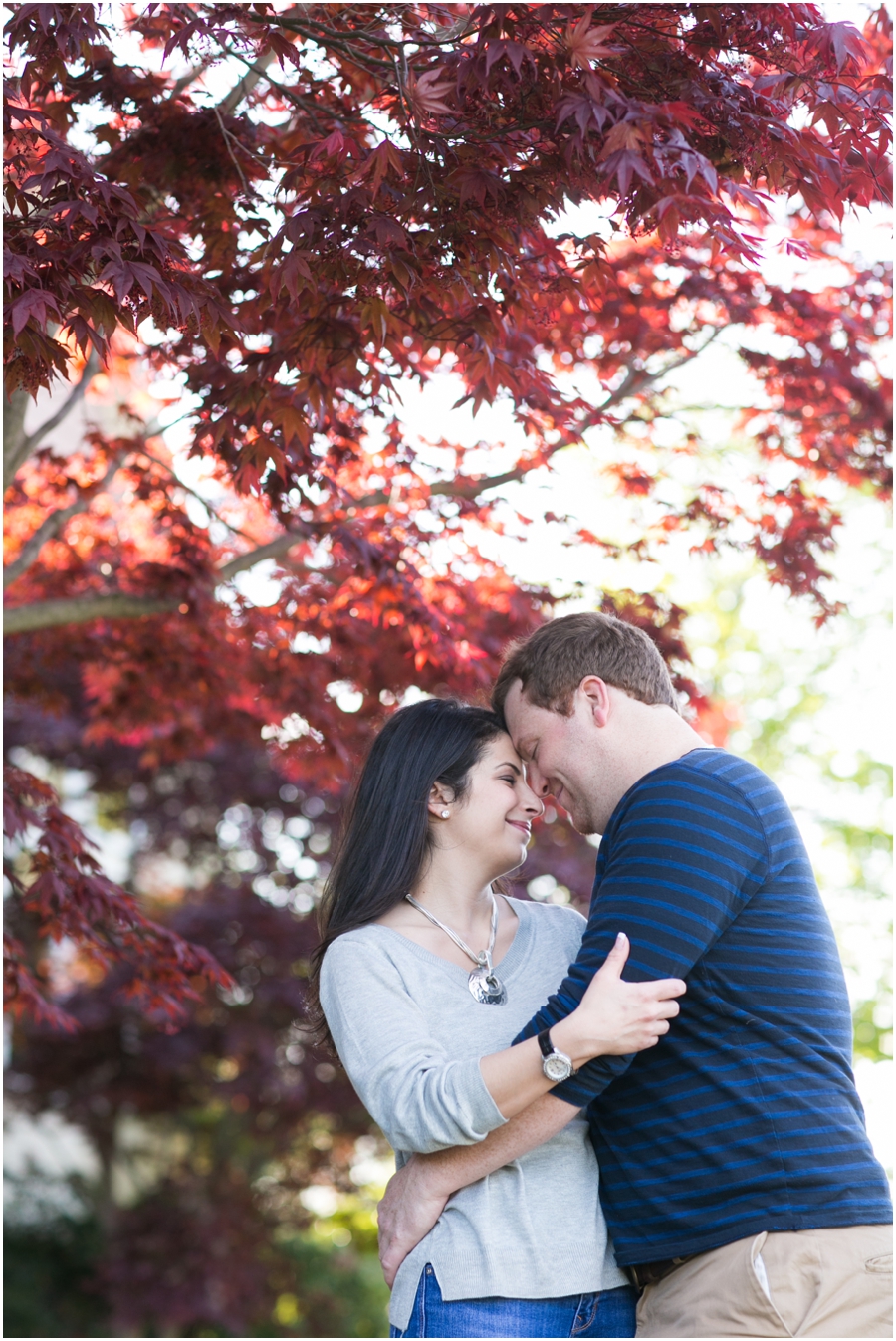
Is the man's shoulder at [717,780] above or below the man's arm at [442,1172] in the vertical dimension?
above

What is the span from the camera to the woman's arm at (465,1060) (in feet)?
7.17

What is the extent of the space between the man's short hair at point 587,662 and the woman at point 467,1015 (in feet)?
0.71

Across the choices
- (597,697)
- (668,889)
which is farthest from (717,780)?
(597,697)

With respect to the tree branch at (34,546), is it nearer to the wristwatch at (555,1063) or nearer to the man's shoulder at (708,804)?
the man's shoulder at (708,804)

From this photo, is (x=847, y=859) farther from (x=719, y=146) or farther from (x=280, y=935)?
(x=719, y=146)

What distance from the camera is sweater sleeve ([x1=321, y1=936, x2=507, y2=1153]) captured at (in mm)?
2225

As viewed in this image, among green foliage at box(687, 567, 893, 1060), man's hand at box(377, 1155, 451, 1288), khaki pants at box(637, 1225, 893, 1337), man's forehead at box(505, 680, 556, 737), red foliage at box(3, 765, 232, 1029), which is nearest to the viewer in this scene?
khaki pants at box(637, 1225, 893, 1337)

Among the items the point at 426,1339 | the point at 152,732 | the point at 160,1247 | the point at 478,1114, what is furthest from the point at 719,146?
the point at 160,1247

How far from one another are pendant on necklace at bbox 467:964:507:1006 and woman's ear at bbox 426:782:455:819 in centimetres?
37

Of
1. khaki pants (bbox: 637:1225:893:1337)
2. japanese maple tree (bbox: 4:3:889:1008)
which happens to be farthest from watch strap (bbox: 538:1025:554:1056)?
japanese maple tree (bbox: 4:3:889:1008)

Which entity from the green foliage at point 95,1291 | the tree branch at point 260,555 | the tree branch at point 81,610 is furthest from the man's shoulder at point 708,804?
the green foliage at point 95,1291

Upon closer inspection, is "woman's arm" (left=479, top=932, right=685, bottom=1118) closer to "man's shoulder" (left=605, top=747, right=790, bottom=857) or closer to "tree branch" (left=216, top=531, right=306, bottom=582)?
"man's shoulder" (left=605, top=747, right=790, bottom=857)

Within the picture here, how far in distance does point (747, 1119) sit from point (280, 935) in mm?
5897

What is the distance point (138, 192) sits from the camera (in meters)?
3.67
